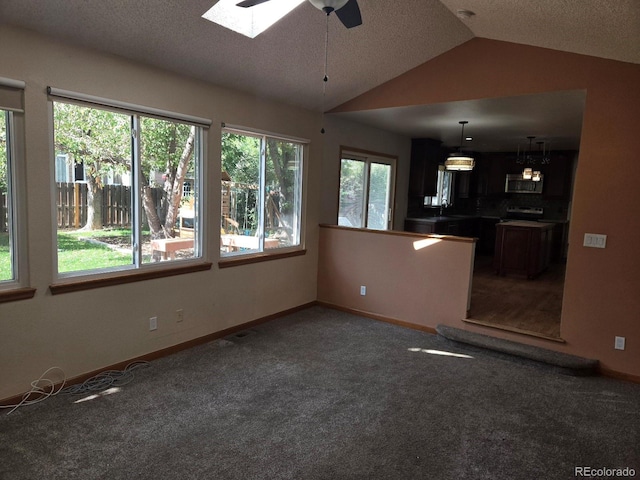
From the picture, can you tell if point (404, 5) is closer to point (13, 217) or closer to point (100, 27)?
point (100, 27)

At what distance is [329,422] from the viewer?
281cm

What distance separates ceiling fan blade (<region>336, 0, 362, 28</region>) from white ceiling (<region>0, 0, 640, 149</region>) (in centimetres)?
74

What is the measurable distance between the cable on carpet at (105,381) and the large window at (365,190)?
3.56 m

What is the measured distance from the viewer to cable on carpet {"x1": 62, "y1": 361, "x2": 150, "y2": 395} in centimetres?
312

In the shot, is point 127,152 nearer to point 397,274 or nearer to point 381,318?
point 397,274

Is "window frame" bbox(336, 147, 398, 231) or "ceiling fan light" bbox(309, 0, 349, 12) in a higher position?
"ceiling fan light" bbox(309, 0, 349, 12)

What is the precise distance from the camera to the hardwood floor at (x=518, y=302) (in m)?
4.34

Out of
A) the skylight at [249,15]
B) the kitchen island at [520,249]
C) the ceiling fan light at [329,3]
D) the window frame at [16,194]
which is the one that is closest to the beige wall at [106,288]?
the window frame at [16,194]

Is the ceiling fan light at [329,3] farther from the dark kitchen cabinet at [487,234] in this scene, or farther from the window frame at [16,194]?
the dark kitchen cabinet at [487,234]

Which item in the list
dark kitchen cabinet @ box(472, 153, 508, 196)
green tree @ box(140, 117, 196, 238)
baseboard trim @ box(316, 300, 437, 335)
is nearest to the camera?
green tree @ box(140, 117, 196, 238)

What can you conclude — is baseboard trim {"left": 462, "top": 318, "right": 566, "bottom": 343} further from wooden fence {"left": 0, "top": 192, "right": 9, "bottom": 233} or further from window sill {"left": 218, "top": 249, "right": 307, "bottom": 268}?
wooden fence {"left": 0, "top": 192, "right": 9, "bottom": 233}

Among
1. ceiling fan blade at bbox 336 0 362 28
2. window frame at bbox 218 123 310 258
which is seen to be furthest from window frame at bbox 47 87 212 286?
ceiling fan blade at bbox 336 0 362 28

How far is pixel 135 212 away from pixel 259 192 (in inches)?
58.3

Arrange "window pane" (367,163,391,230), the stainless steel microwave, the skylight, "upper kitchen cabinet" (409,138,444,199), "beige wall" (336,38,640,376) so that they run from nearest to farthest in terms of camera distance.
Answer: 1. the skylight
2. "beige wall" (336,38,640,376)
3. "window pane" (367,163,391,230)
4. "upper kitchen cabinet" (409,138,444,199)
5. the stainless steel microwave
